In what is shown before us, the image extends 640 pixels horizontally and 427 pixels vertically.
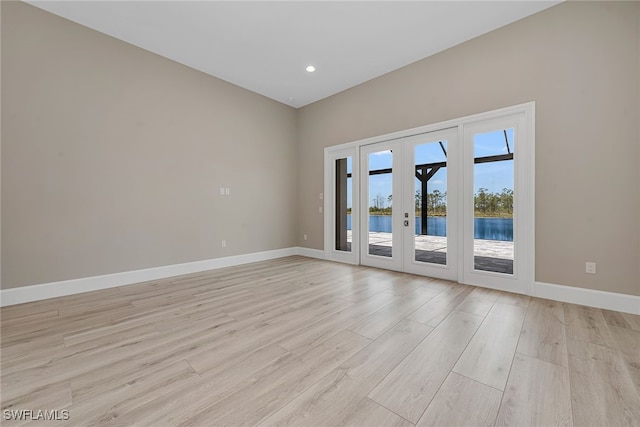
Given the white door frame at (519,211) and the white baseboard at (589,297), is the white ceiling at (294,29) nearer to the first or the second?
the white door frame at (519,211)

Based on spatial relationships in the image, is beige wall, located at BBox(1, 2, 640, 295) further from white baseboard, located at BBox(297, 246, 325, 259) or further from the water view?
white baseboard, located at BBox(297, 246, 325, 259)

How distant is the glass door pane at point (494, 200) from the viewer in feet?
11.0

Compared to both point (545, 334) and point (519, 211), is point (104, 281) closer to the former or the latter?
point (545, 334)

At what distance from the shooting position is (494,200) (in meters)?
3.46

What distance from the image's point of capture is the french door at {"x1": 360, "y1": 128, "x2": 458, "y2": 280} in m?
3.89

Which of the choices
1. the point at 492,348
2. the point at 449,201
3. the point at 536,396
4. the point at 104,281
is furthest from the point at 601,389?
the point at 104,281

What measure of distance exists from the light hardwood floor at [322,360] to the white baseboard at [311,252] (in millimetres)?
2515

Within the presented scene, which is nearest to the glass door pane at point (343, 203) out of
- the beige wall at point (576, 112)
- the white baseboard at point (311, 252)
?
the white baseboard at point (311, 252)

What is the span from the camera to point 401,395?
1469 mm

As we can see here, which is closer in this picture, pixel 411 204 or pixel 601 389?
pixel 601 389

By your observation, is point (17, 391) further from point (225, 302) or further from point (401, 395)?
point (401, 395)

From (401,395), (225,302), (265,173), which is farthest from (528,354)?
(265,173)

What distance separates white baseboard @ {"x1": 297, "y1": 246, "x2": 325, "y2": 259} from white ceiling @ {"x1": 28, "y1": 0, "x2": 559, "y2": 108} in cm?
364

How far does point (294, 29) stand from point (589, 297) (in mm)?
4893
